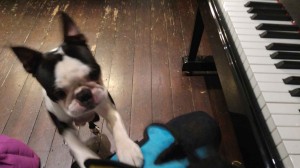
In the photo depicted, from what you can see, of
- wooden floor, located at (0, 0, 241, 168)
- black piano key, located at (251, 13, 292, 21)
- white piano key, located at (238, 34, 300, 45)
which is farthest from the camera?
wooden floor, located at (0, 0, 241, 168)

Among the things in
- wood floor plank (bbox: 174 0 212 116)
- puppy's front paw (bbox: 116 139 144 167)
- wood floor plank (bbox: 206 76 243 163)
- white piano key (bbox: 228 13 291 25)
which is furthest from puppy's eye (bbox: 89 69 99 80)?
wood floor plank (bbox: 174 0 212 116)

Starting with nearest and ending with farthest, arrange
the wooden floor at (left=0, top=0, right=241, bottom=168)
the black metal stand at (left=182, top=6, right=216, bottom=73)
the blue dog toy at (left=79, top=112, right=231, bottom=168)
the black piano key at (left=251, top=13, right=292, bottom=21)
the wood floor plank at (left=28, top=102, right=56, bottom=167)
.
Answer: the blue dog toy at (left=79, top=112, right=231, bottom=168)
the black piano key at (left=251, top=13, right=292, bottom=21)
the wood floor plank at (left=28, top=102, right=56, bottom=167)
the wooden floor at (left=0, top=0, right=241, bottom=168)
the black metal stand at (left=182, top=6, right=216, bottom=73)

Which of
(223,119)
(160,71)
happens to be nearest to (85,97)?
(223,119)

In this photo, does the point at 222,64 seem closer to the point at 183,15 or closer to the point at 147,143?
the point at 147,143

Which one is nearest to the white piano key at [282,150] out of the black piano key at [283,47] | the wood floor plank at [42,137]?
the black piano key at [283,47]

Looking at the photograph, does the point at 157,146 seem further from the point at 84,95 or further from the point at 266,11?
the point at 266,11

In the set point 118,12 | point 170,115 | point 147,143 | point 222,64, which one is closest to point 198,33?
point 170,115

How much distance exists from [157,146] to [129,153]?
15cm

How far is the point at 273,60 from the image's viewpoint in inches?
41.3

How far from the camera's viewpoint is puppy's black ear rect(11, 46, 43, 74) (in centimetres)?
98

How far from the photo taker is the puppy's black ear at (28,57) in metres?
0.98

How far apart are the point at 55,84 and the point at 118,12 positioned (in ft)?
7.18

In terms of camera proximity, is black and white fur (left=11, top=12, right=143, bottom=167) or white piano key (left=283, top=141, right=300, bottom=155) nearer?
white piano key (left=283, top=141, right=300, bottom=155)

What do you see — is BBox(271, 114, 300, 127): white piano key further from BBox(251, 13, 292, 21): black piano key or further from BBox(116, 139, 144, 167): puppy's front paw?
BBox(251, 13, 292, 21): black piano key
